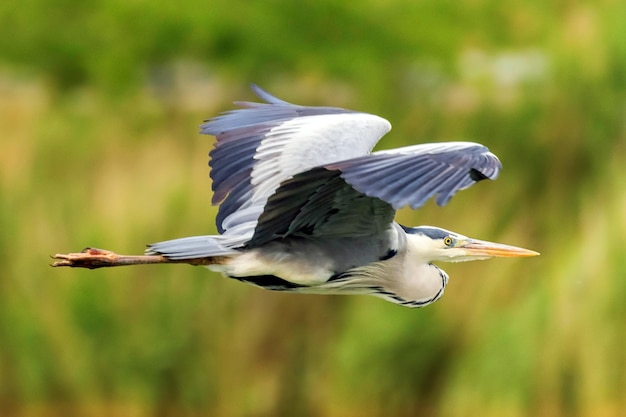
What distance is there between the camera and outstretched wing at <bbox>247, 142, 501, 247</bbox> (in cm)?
386

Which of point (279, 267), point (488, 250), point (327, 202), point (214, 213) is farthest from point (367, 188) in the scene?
point (214, 213)

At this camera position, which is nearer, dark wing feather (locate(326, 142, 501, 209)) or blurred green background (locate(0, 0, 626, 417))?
dark wing feather (locate(326, 142, 501, 209))

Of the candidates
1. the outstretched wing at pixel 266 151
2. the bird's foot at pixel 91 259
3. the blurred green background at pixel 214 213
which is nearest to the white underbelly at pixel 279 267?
the outstretched wing at pixel 266 151

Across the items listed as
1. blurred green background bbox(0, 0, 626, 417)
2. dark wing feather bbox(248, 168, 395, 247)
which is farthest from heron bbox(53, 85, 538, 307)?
blurred green background bbox(0, 0, 626, 417)

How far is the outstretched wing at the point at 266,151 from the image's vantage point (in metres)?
4.76

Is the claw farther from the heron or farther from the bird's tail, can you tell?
the bird's tail

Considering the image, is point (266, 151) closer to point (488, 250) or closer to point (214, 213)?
point (488, 250)

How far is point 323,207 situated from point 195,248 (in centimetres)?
41

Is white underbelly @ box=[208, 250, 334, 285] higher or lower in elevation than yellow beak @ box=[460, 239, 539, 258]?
lower

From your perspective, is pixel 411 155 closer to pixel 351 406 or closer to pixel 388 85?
pixel 351 406

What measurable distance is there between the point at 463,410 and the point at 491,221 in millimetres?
1149

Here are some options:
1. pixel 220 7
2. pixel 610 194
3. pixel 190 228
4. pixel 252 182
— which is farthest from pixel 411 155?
pixel 220 7

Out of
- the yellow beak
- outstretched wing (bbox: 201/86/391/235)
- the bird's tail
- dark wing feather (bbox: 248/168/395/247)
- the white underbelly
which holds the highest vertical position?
outstretched wing (bbox: 201/86/391/235)

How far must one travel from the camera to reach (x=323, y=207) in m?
4.31
